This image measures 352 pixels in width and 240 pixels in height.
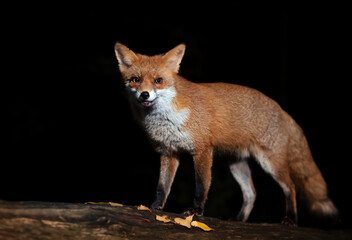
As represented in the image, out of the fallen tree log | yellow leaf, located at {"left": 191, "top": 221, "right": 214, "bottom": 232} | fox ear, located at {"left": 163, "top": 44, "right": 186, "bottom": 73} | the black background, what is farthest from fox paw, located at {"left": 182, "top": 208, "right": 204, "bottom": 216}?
the black background

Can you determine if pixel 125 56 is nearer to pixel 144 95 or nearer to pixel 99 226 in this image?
pixel 144 95

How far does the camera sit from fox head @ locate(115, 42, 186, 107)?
9.35 feet

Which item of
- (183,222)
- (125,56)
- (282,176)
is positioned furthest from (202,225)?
(125,56)

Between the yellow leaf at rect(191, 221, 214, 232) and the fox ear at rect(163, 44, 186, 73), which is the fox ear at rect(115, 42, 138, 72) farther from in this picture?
the yellow leaf at rect(191, 221, 214, 232)

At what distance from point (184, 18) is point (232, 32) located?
78 centimetres

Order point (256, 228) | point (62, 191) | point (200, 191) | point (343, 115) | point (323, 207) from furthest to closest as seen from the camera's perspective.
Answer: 1. point (62, 191)
2. point (343, 115)
3. point (323, 207)
4. point (200, 191)
5. point (256, 228)

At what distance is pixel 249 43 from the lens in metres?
5.66

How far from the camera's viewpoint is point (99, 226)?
2039 mm

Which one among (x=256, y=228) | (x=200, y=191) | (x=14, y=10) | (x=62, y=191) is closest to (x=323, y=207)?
(x=256, y=228)

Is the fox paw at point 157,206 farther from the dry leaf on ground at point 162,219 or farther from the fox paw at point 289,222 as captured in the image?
the fox paw at point 289,222

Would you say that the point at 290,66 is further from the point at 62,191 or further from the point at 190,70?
the point at 62,191

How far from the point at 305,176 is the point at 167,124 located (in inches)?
65.9

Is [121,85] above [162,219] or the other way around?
above

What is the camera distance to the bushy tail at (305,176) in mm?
3758
